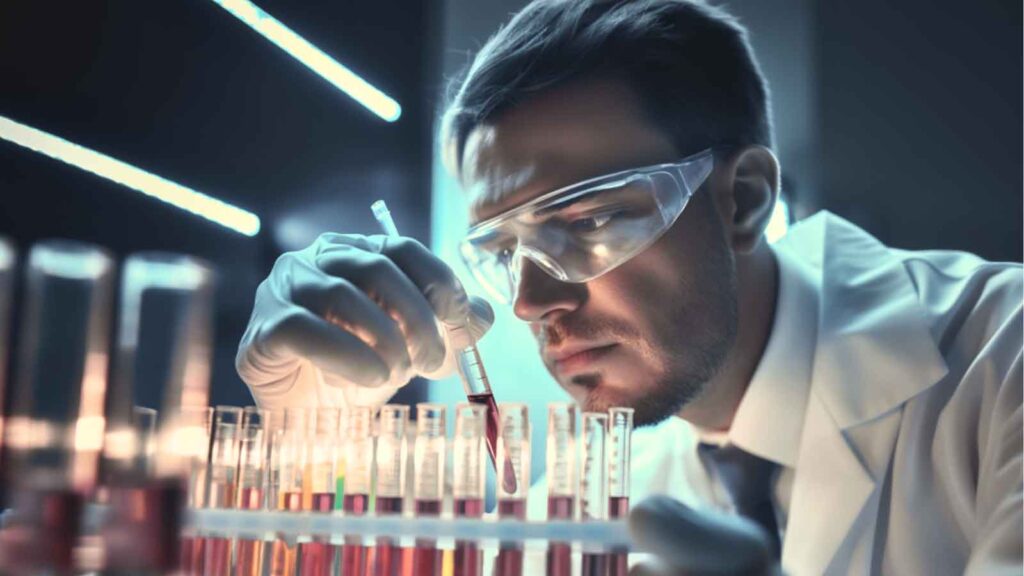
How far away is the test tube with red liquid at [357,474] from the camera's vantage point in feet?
2.70

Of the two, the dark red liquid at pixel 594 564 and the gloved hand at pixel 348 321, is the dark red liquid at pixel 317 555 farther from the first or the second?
the dark red liquid at pixel 594 564

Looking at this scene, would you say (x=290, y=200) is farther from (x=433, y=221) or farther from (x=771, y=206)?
(x=771, y=206)

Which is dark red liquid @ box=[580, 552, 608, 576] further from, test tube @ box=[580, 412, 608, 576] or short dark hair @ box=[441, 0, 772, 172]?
short dark hair @ box=[441, 0, 772, 172]

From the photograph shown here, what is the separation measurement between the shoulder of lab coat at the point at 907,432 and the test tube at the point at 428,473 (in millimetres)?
721

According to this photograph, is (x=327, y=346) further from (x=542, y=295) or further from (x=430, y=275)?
(x=542, y=295)

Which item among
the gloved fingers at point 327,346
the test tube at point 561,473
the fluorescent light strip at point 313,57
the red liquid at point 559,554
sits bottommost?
the red liquid at point 559,554

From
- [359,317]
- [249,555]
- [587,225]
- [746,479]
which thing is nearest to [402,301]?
[359,317]

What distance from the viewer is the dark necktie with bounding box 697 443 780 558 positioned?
5.15ft

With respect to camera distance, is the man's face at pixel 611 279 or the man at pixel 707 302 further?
the man's face at pixel 611 279

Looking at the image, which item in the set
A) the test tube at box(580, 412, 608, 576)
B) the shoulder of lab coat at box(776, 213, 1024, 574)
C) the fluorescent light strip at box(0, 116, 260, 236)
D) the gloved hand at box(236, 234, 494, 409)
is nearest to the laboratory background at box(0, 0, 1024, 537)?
the fluorescent light strip at box(0, 116, 260, 236)

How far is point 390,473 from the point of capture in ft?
2.75

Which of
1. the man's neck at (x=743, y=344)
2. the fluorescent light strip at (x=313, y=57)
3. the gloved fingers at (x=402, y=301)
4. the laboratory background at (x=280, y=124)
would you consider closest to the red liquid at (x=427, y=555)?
the gloved fingers at (x=402, y=301)

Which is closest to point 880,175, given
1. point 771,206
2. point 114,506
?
point 771,206

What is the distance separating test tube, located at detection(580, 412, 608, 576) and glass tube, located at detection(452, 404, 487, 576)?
3.7 inches
